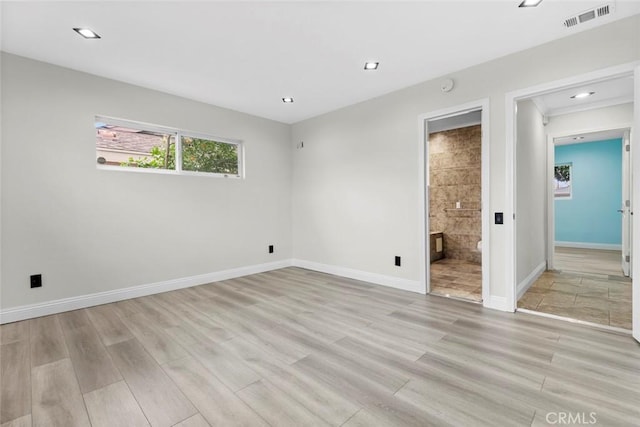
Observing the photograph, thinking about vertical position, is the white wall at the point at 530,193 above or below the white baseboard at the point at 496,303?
above

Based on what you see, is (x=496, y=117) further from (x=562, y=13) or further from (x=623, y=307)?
(x=623, y=307)

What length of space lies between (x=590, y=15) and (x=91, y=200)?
4.98 meters

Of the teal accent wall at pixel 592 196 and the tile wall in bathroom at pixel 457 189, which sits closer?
the tile wall in bathroom at pixel 457 189

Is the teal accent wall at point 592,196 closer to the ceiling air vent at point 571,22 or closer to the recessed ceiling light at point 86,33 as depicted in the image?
the ceiling air vent at point 571,22

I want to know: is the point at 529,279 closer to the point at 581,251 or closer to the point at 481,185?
the point at 481,185

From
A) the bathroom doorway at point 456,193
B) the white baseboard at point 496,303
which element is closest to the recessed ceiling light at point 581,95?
the bathroom doorway at point 456,193

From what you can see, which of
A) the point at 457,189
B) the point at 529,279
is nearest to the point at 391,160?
the point at 529,279

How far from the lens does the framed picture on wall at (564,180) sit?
709 cm

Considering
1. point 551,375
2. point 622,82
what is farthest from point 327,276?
point 622,82

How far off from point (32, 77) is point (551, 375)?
5.06 meters

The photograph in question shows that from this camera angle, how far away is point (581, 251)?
6.45m

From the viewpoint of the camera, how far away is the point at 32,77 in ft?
9.53

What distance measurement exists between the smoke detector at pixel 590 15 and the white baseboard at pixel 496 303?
250cm

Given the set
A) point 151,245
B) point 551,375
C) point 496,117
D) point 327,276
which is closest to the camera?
point 551,375
